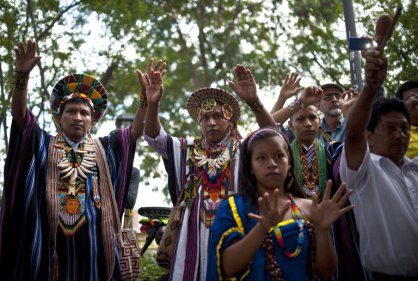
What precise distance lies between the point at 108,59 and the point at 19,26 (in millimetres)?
2800

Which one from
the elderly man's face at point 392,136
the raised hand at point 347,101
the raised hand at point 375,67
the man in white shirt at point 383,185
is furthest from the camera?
the raised hand at point 347,101

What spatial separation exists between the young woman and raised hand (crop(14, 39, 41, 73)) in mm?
2229

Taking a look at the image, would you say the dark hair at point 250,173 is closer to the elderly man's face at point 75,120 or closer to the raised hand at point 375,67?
the raised hand at point 375,67


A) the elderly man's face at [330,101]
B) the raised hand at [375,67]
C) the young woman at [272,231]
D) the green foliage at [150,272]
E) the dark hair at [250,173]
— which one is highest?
the elderly man's face at [330,101]

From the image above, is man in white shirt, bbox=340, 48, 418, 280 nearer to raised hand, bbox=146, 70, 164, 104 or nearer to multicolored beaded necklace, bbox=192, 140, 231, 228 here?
multicolored beaded necklace, bbox=192, 140, 231, 228

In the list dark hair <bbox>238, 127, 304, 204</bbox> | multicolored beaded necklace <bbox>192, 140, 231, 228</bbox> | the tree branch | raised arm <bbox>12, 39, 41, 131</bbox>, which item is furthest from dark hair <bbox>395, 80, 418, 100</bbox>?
the tree branch

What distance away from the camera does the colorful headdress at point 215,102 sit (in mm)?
5223

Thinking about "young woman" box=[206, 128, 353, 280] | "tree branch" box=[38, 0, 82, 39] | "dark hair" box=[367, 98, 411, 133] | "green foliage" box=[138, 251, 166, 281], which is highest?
"tree branch" box=[38, 0, 82, 39]

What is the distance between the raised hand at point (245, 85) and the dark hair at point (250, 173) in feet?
3.15

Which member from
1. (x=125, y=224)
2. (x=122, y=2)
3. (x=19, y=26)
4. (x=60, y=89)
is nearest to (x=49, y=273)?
(x=125, y=224)

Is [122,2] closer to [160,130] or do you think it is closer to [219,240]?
[160,130]

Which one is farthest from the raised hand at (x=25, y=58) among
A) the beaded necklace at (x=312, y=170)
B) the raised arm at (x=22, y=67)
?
the beaded necklace at (x=312, y=170)

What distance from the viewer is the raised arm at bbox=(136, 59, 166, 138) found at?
16.8ft

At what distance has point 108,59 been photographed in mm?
12617
